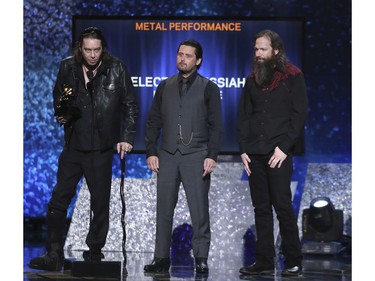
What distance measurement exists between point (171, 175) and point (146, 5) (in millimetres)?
3226

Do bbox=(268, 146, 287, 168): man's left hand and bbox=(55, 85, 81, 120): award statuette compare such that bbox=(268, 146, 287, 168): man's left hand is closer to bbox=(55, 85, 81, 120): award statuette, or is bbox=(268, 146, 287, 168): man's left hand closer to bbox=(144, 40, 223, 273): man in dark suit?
bbox=(144, 40, 223, 273): man in dark suit

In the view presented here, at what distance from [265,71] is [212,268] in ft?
4.60

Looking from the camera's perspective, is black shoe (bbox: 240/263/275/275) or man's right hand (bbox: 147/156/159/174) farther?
man's right hand (bbox: 147/156/159/174)

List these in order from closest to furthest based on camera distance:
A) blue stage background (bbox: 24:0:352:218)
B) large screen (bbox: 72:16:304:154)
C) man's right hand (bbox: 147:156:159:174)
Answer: man's right hand (bbox: 147:156:159:174) → large screen (bbox: 72:16:304:154) → blue stage background (bbox: 24:0:352:218)

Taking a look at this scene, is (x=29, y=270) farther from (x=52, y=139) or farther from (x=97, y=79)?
(x=52, y=139)

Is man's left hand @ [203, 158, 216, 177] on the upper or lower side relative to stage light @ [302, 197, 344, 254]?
upper

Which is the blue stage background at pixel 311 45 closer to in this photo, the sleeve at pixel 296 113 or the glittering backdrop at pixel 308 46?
the glittering backdrop at pixel 308 46

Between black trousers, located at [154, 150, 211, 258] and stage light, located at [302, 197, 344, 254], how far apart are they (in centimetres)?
182

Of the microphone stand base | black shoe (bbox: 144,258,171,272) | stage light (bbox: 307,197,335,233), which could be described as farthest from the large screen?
the microphone stand base

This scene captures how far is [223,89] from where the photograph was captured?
693 cm

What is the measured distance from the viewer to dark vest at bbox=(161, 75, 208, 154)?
4781mm

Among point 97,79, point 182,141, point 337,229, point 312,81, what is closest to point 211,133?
point 182,141

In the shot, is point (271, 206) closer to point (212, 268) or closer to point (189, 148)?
point (189, 148)

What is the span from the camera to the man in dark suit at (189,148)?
477 cm
